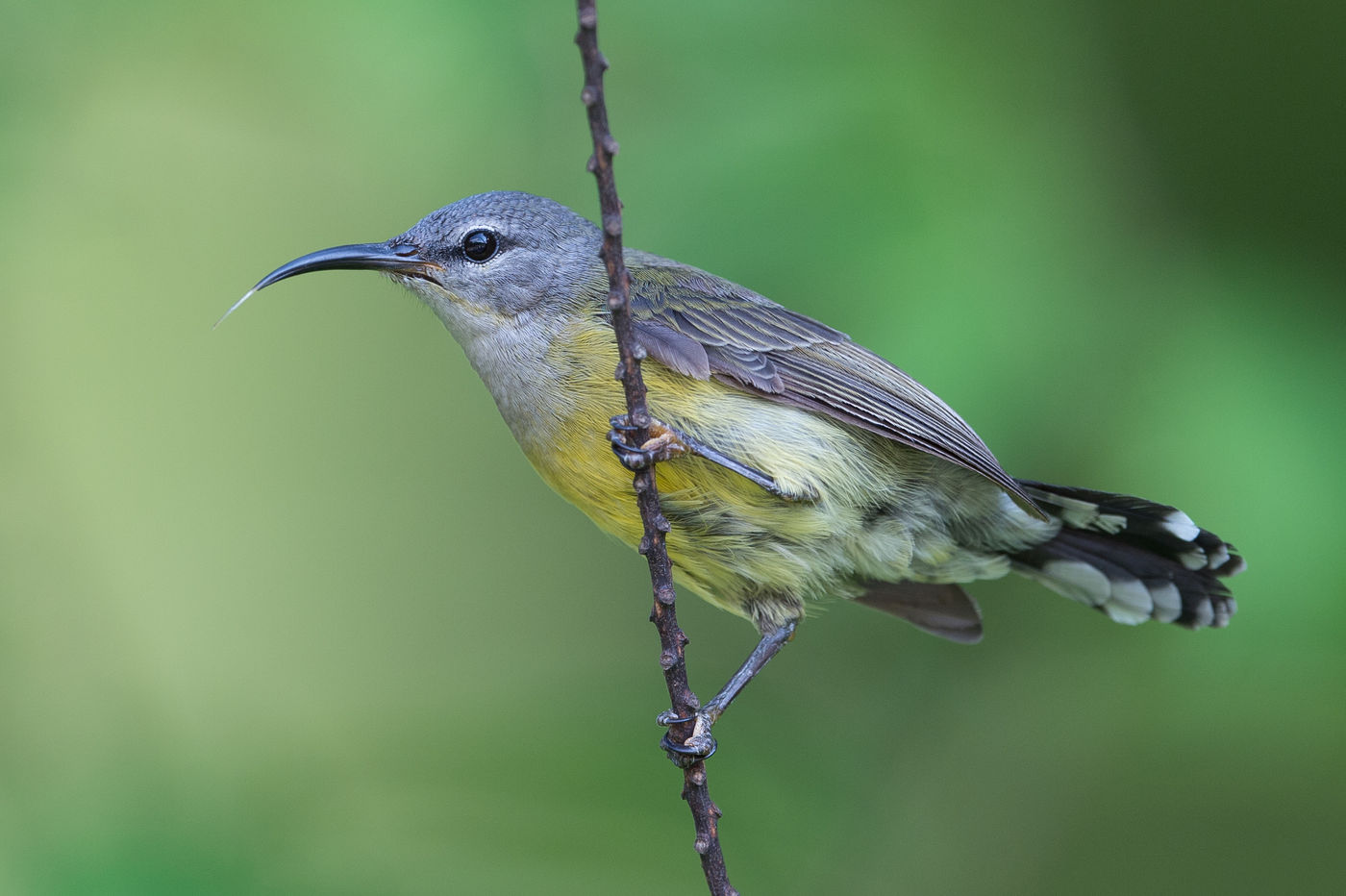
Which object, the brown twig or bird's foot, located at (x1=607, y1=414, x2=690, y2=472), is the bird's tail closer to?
bird's foot, located at (x1=607, y1=414, x2=690, y2=472)

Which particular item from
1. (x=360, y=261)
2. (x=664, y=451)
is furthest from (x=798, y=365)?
(x=360, y=261)

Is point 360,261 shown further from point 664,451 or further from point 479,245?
point 664,451

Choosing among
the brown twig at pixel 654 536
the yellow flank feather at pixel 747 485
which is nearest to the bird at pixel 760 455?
the yellow flank feather at pixel 747 485

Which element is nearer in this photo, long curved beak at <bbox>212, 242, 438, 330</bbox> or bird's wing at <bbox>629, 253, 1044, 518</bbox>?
bird's wing at <bbox>629, 253, 1044, 518</bbox>

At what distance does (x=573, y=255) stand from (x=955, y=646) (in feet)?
7.78

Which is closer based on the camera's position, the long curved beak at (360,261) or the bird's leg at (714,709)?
the bird's leg at (714,709)

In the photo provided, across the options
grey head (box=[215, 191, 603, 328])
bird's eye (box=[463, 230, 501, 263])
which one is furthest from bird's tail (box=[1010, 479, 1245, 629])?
bird's eye (box=[463, 230, 501, 263])

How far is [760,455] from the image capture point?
372 cm

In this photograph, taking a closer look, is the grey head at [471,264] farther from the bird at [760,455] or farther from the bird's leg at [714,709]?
the bird's leg at [714,709]

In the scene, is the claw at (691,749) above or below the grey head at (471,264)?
below

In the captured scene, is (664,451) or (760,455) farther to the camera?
(760,455)

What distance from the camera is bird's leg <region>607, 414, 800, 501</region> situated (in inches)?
120

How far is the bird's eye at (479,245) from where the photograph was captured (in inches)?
169

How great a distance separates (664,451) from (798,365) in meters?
0.83
